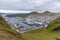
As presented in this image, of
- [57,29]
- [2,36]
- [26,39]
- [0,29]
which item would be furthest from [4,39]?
[57,29]

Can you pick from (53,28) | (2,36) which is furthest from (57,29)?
(2,36)

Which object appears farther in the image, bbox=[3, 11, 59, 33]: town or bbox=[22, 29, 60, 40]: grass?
bbox=[3, 11, 59, 33]: town

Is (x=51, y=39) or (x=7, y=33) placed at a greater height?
(x=7, y=33)

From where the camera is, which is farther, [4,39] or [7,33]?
[7,33]

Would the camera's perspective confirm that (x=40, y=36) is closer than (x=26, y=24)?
Yes

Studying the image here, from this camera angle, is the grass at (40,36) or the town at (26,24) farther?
the town at (26,24)

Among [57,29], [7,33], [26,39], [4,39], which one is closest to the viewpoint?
[4,39]

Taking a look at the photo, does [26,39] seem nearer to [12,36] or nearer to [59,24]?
[12,36]

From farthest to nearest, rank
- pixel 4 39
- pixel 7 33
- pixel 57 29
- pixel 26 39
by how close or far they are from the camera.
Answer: pixel 57 29 → pixel 26 39 → pixel 7 33 → pixel 4 39

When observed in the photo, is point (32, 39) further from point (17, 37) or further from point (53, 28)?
point (53, 28)
